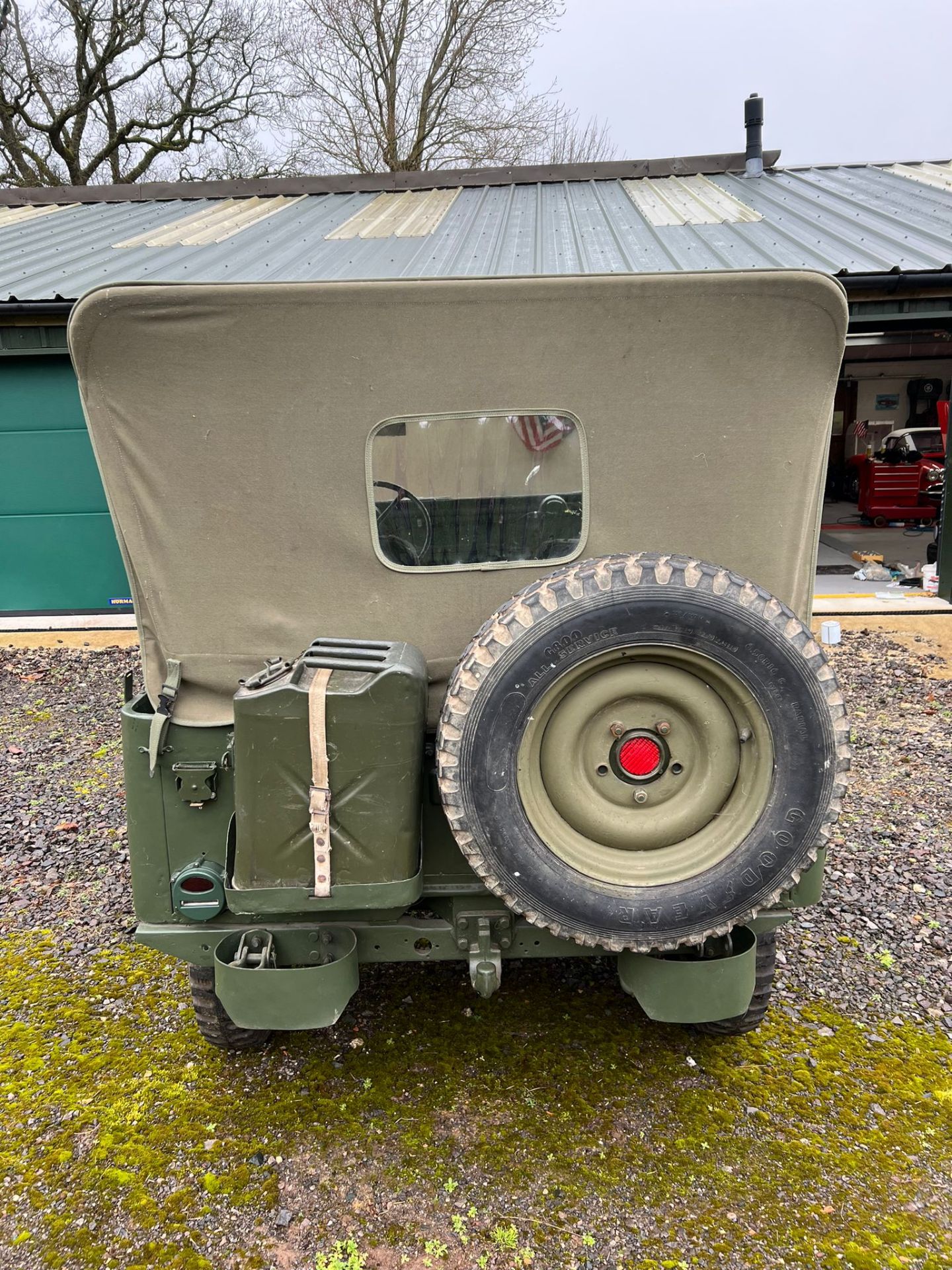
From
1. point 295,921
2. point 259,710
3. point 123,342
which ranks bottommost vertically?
point 295,921

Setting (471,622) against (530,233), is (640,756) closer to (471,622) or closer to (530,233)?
(471,622)

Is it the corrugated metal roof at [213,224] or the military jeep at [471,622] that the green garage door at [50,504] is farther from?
the military jeep at [471,622]

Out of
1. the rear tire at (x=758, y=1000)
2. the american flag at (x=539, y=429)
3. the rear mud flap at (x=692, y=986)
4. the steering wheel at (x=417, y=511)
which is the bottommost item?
the rear tire at (x=758, y=1000)

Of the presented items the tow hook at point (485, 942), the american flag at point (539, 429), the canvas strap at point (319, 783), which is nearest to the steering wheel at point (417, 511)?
the american flag at point (539, 429)

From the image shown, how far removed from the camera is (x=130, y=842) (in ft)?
7.84

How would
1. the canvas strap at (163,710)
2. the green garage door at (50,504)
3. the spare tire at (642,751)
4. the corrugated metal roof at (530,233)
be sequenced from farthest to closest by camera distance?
the green garage door at (50,504) → the corrugated metal roof at (530,233) → the canvas strap at (163,710) → the spare tire at (642,751)

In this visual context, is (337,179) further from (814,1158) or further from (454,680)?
(814,1158)

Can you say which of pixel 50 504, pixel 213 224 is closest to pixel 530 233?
pixel 213 224

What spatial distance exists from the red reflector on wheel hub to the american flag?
87cm

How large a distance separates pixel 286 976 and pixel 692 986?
3.82 ft

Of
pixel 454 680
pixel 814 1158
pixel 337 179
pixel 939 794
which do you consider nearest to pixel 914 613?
pixel 939 794

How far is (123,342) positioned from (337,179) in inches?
446

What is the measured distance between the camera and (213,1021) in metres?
2.82

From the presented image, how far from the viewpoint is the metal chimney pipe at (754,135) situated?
422 inches
